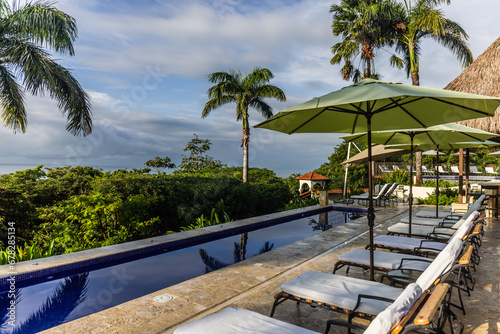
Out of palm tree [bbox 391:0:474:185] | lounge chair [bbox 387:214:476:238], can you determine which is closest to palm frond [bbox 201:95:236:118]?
palm tree [bbox 391:0:474:185]

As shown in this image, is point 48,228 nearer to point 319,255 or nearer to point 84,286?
point 84,286

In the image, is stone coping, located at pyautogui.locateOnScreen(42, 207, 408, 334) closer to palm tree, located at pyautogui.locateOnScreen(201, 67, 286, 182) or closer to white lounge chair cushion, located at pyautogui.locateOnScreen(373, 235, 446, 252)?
white lounge chair cushion, located at pyautogui.locateOnScreen(373, 235, 446, 252)

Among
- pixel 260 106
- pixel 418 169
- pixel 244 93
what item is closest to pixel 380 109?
pixel 418 169

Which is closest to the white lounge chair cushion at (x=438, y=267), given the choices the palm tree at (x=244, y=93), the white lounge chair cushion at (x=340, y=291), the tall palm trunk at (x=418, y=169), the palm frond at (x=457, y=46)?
the white lounge chair cushion at (x=340, y=291)

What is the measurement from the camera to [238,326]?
244 centimetres

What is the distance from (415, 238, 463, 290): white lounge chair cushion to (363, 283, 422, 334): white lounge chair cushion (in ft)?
1.48

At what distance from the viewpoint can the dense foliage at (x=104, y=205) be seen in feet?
25.0

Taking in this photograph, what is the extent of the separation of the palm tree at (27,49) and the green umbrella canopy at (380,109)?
8.34 metres

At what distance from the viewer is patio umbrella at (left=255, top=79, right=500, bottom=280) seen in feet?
10.1

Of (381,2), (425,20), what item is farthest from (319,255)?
(381,2)

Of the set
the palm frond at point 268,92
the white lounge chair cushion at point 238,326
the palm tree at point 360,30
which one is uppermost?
the palm tree at point 360,30

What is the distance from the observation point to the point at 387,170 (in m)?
22.1

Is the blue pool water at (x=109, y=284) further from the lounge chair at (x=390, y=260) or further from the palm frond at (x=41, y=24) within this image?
the palm frond at (x=41, y=24)

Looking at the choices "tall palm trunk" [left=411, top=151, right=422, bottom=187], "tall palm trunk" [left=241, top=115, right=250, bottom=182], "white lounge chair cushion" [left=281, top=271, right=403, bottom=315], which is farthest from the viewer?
"tall palm trunk" [left=241, top=115, right=250, bottom=182]
